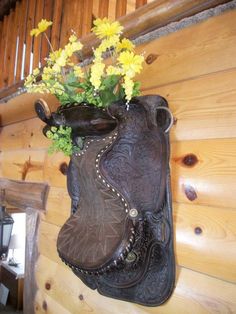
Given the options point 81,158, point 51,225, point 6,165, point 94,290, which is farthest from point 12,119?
point 94,290

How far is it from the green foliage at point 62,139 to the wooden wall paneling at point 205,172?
0.36m

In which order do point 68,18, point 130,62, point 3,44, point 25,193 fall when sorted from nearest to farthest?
1. point 130,62
2. point 68,18
3. point 25,193
4. point 3,44

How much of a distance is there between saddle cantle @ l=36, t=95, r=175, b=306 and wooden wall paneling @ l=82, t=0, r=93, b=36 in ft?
2.28

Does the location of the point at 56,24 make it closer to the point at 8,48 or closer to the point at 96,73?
the point at 8,48

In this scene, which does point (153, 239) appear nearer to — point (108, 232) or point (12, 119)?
point (108, 232)

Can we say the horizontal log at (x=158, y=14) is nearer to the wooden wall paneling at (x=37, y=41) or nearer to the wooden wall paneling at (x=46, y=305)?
the wooden wall paneling at (x=37, y=41)

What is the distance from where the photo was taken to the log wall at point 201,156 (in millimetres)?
845

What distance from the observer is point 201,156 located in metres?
0.92

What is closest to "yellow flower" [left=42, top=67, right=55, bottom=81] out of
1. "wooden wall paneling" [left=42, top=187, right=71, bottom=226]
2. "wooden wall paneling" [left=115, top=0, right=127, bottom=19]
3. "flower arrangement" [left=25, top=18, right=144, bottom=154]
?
"flower arrangement" [left=25, top=18, right=144, bottom=154]

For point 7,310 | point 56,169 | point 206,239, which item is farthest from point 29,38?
point 7,310

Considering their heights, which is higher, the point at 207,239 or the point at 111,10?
the point at 111,10

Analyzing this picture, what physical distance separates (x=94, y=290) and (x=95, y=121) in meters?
0.70

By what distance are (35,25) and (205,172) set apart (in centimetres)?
159

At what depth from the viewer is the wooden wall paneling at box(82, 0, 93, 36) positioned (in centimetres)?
149
